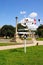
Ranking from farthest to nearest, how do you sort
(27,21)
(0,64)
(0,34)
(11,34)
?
1. (0,34)
2. (11,34)
3. (27,21)
4. (0,64)

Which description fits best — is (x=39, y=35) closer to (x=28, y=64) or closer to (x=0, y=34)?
(x=0, y=34)

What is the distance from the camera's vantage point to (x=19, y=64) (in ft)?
33.6

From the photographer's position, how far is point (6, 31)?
100500 mm

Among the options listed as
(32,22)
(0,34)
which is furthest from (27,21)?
(0,34)

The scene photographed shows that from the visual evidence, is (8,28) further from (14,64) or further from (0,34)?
(14,64)

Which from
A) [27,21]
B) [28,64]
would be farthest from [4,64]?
[27,21]

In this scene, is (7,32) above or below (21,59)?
above

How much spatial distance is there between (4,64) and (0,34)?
309 ft

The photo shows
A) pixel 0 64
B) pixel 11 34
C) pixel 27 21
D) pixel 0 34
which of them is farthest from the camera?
pixel 0 34

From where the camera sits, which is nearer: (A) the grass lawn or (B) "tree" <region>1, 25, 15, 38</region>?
(A) the grass lawn

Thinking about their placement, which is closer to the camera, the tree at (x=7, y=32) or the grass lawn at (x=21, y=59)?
the grass lawn at (x=21, y=59)

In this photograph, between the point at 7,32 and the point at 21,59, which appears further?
the point at 7,32

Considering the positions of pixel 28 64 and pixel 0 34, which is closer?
pixel 28 64

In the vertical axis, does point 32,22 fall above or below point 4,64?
above
